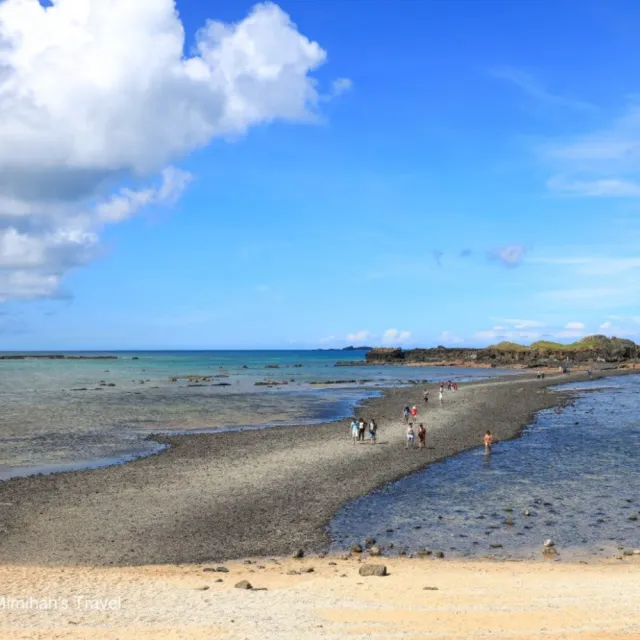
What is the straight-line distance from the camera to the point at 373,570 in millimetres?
16656

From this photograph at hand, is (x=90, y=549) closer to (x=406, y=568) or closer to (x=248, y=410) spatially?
(x=406, y=568)

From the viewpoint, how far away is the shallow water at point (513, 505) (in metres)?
20.4

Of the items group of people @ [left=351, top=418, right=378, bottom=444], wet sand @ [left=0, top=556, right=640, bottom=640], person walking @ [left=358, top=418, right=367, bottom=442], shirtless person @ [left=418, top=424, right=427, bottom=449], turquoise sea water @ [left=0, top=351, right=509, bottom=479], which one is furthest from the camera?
person walking @ [left=358, top=418, right=367, bottom=442]

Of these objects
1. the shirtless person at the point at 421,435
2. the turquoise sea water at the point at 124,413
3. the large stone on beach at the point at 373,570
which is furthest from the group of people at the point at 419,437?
the large stone on beach at the point at 373,570

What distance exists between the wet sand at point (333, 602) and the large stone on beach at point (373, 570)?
207mm

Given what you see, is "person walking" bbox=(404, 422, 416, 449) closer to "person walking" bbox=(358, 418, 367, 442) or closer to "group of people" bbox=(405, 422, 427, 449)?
"group of people" bbox=(405, 422, 427, 449)

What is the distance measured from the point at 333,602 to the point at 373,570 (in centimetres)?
255

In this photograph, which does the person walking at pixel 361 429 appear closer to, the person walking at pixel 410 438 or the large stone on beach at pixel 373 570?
the person walking at pixel 410 438

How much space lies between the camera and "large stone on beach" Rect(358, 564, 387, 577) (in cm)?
1656

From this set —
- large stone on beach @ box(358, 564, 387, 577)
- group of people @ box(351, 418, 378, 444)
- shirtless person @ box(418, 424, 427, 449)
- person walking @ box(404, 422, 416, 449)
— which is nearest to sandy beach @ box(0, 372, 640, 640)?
large stone on beach @ box(358, 564, 387, 577)

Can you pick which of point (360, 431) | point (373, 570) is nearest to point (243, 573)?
point (373, 570)

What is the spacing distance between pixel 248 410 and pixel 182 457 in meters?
27.3

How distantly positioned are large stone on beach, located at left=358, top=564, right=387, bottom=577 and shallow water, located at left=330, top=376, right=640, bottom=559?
3265 millimetres

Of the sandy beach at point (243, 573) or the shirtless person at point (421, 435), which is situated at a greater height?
the shirtless person at point (421, 435)
